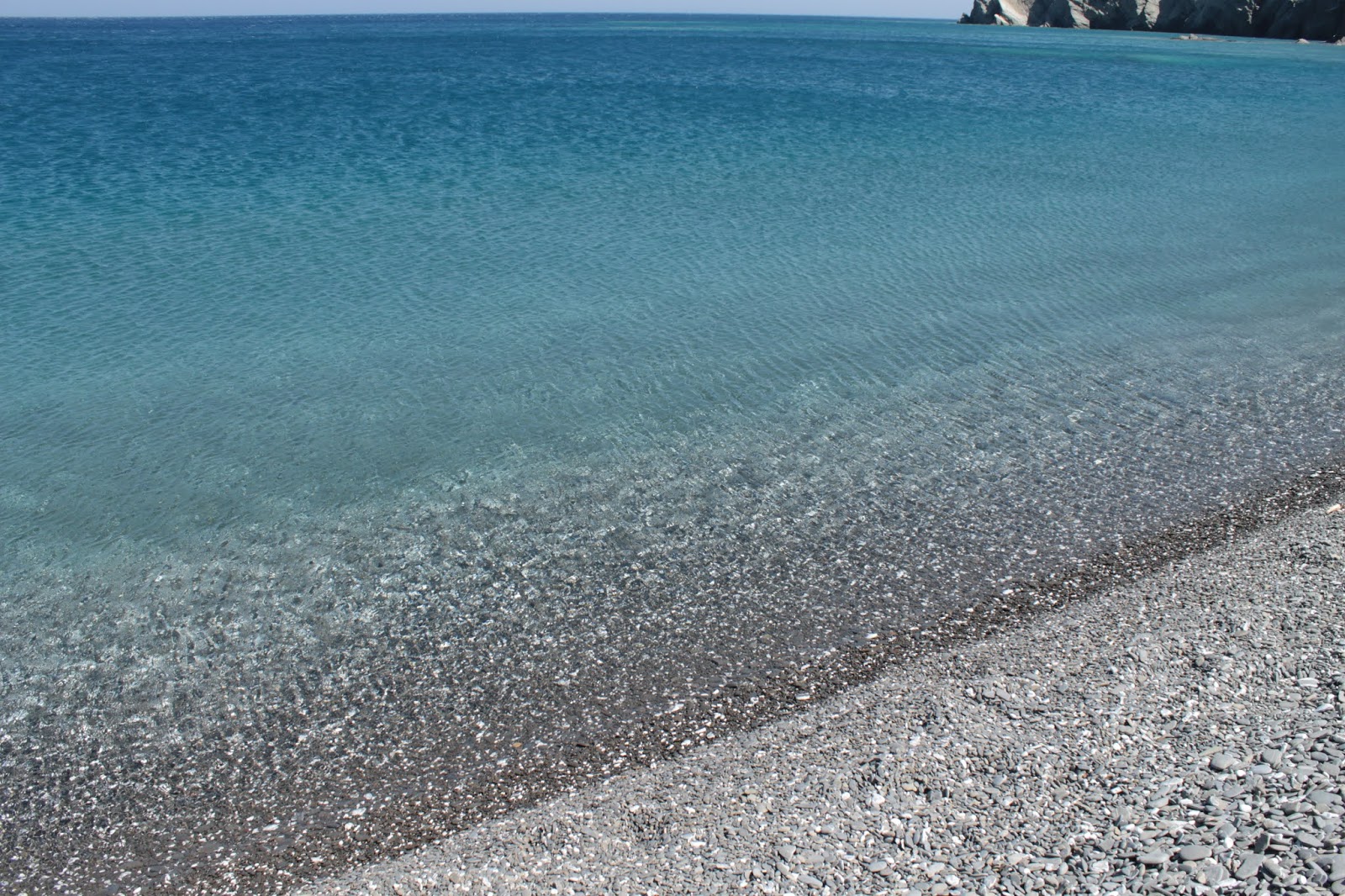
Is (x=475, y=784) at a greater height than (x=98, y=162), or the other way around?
(x=98, y=162)

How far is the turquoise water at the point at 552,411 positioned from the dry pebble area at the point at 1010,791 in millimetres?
870

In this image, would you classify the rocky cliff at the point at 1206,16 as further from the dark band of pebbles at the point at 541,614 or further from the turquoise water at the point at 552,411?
the dark band of pebbles at the point at 541,614

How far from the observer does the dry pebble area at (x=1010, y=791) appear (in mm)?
4480

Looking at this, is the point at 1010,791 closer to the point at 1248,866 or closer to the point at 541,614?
the point at 1248,866

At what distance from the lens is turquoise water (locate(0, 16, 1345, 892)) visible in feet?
22.0

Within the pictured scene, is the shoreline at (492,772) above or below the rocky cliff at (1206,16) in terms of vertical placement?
below

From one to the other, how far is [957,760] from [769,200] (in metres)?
16.3

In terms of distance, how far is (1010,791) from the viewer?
197 inches

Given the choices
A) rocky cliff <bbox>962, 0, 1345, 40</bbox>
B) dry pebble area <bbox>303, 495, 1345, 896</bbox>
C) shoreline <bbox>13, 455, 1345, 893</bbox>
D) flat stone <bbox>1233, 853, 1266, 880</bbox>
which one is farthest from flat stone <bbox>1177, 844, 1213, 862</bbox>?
rocky cliff <bbox>962, 0, 1345, 40</bbox>

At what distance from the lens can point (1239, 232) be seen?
17797 mm

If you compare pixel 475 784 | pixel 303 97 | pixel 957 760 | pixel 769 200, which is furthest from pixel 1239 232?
pixel 303 97

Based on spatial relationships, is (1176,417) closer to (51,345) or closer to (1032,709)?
(1032,709)

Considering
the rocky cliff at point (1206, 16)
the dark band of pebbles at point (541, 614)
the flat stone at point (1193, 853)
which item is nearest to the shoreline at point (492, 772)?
the dark band of pebbles at point (541, 614)

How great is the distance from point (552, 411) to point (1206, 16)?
90.2 m
